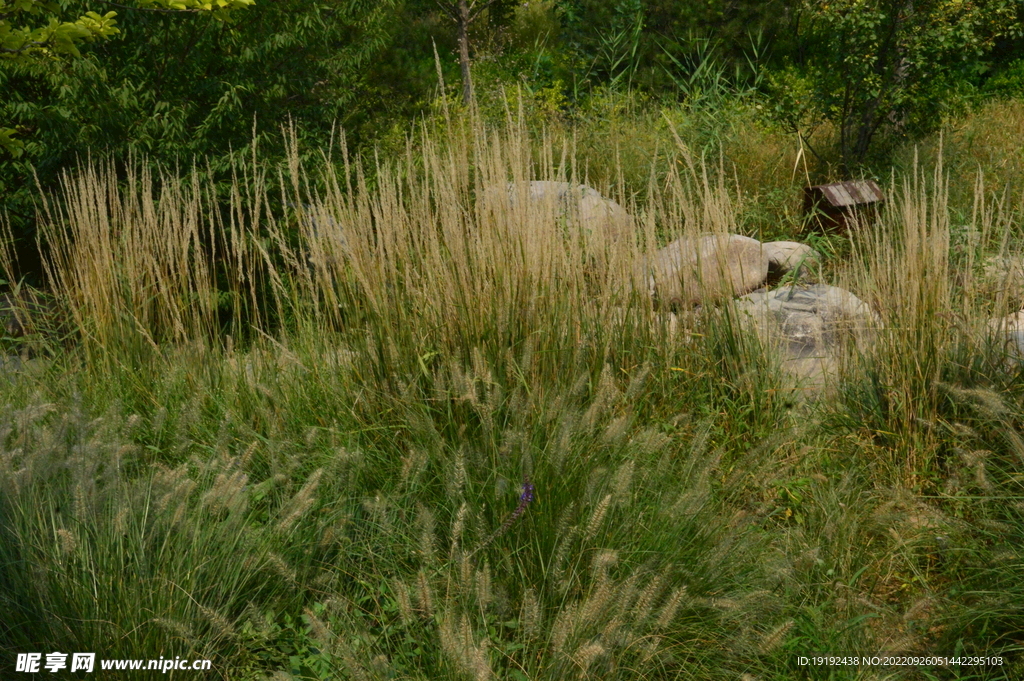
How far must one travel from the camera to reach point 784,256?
6.38 metres

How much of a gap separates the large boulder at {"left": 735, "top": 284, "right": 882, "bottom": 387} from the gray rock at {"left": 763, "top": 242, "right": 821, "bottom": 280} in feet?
2.47

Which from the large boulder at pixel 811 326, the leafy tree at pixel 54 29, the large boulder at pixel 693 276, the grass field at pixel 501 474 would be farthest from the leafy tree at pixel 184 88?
the large boulder at pixel 811 326

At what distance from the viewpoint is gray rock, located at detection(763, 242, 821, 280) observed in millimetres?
6285

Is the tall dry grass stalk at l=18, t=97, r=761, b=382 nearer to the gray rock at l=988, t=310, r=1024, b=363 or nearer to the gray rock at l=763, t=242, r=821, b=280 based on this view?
the gray rock at l=988, t=310, r=1024, b=363

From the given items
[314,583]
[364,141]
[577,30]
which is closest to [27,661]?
[314,583]

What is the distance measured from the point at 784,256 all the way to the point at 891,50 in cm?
237

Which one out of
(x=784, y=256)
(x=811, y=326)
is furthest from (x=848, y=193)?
(x=811, y=326)

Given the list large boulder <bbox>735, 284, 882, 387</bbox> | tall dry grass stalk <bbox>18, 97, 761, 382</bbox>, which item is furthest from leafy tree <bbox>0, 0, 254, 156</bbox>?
large boulder <bbox>735, 284, 882, 387</bbox>

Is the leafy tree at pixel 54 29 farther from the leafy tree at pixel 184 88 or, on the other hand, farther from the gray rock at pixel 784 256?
the gray rock at pixel 784 256

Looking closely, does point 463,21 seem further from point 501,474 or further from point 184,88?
point 501,474

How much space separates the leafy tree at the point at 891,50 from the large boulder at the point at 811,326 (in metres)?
2.74

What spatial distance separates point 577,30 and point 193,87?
7.09 m

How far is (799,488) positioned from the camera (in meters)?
3.63

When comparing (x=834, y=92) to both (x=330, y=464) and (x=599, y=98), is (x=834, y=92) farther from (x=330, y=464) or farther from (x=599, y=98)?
(x=330, y=464)
